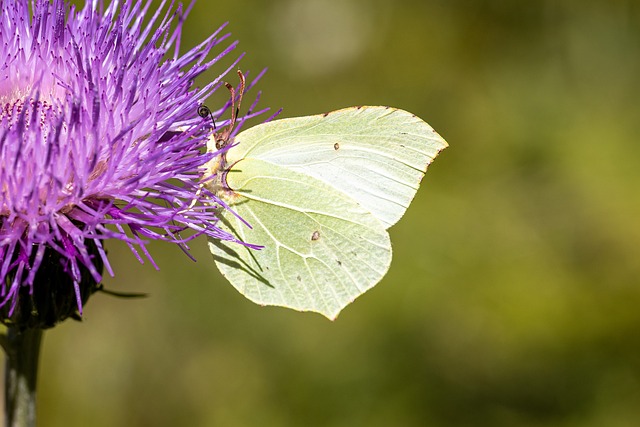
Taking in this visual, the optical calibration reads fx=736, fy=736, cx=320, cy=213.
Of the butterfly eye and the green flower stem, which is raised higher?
the butterfly eye

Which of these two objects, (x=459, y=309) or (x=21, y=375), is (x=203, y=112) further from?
(x=459, y=309)

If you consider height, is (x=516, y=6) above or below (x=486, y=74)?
above

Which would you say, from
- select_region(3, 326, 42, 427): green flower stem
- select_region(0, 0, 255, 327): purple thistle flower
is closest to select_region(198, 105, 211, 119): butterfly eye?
select_region(0, 0, 255, 327): purple thistle flower

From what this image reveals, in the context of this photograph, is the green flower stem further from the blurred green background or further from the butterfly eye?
the blurred green background

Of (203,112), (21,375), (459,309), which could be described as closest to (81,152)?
(203,112)

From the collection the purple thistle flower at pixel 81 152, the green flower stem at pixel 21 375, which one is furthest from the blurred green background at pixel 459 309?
the purple thistle flower at pixel 81 152

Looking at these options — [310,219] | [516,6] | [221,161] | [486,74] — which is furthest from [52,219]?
[516,6]

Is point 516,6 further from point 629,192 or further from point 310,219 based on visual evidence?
point 310,219
